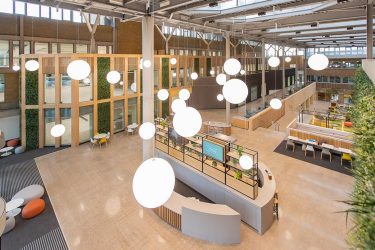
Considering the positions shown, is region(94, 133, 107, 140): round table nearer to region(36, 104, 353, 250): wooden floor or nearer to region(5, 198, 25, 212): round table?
region(36, 104, 353, 250): wooden floor

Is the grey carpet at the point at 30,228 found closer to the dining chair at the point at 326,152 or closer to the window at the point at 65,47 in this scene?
the window at the point at 65,47

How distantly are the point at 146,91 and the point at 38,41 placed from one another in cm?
964

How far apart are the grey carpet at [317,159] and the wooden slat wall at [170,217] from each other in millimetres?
7095

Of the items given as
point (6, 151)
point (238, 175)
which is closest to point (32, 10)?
point (6, 151)

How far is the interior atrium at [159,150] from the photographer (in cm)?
546

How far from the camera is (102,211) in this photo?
22.9 ft

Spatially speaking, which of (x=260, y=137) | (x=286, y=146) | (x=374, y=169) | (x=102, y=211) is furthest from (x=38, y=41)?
(x=374, y=169)

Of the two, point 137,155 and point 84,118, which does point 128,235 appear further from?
point 84,118

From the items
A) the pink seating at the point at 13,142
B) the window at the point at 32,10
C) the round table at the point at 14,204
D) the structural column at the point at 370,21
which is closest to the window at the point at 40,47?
the window at the point at 32,10

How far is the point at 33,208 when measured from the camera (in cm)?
691

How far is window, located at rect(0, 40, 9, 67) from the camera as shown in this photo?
42.7ft

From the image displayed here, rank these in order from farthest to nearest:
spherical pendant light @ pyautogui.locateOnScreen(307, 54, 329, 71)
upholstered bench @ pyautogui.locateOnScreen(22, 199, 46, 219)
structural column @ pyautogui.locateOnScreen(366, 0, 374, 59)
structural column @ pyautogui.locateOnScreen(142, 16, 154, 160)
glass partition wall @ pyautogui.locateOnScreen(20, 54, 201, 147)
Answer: glass partition wall @ pyautogui.locateOnScreen(20, 54, 201, 147)
structural column @ pyautogui.locateOnScreen(142, 16, 154, 160)
structural column @ pyautogui.locateOnScreen(366, 0, 374, 59)
upholstered bench @ pyautogui.locateOnScreen(22, 199, 46, 219)
spherical pendant light @ pyautogui.locateOnScreen(307, 54, 329, 71)

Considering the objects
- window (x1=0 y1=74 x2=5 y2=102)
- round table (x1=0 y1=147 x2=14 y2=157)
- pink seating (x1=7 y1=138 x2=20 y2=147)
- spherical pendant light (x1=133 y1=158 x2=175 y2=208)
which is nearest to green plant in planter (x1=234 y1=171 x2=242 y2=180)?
spherical pendant light (x1=133 y1=158 x2=175 y2=208)

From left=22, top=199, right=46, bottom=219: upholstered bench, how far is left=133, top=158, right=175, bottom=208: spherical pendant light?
19.7 feet
